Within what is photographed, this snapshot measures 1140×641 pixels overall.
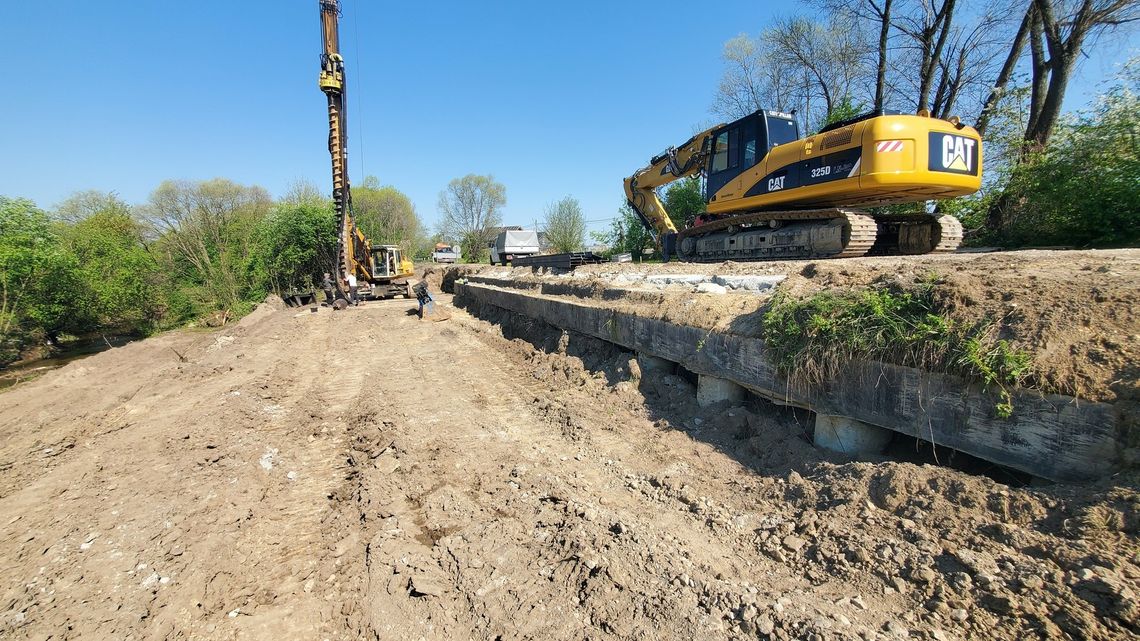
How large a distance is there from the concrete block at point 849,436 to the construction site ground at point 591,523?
0.21 metres

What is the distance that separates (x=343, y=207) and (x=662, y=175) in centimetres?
1120

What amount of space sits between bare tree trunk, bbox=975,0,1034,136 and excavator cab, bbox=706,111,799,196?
8.03 m

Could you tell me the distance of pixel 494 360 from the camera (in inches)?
316

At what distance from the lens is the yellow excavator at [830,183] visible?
6.52m

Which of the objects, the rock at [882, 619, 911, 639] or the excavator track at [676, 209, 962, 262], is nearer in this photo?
the rock at [882, 619, 911, 639]

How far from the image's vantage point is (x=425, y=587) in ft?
7.96

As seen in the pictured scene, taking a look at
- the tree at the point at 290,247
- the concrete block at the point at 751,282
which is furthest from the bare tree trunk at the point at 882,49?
the tree at the point at 290,247

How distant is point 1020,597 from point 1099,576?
260mm

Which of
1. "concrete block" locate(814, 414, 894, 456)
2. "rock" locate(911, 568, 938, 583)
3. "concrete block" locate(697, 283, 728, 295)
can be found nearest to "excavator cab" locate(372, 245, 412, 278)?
"concrete block" locate(697, 283, 728, 295)

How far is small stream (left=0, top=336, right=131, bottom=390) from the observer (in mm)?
12211

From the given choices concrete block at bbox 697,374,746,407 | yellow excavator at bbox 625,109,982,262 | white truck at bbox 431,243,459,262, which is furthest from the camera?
white truck at bbox 431,243,459,262

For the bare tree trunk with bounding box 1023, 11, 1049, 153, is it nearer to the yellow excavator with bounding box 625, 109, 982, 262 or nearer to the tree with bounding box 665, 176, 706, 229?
the yellow excavator with bounding box 625, 109, 982, 262

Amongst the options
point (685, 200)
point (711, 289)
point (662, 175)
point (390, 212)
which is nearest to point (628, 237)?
point (685, 200)

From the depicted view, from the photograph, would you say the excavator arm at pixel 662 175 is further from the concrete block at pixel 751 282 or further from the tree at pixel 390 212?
the tree at pixel 390 212
